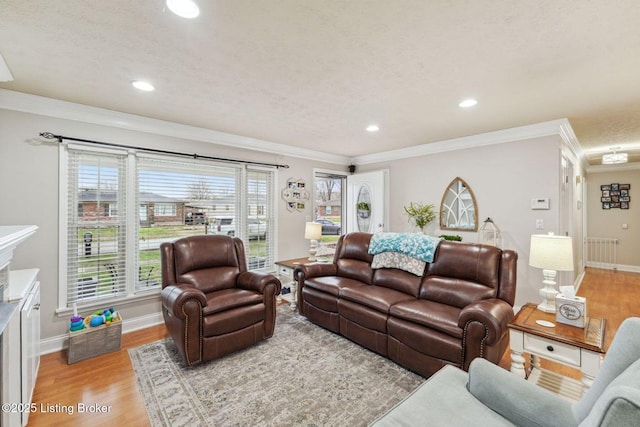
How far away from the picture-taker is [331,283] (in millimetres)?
3207

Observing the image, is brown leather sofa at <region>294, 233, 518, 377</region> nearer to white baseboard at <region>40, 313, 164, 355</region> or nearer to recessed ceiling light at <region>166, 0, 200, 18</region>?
white baseboard at <region>40, 313, 164, 355</region>

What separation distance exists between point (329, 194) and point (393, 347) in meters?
3.82

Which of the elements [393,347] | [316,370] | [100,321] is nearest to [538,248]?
[393,347]

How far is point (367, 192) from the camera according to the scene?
5465 millimetres

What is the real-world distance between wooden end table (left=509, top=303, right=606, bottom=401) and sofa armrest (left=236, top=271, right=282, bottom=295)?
2084 mm

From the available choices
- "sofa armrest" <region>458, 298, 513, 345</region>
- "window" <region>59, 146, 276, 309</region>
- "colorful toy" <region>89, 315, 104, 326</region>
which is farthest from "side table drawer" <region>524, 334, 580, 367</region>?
"colorful toy" <region>89, 315, 104, 326</region>

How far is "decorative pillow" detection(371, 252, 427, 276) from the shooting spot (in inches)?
117

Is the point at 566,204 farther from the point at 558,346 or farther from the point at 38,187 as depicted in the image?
the point at 38,187

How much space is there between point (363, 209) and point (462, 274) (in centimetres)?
294

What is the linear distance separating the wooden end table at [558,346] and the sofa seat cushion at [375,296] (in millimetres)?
954

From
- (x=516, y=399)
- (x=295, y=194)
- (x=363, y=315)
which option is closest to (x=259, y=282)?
(x=363, y=315)

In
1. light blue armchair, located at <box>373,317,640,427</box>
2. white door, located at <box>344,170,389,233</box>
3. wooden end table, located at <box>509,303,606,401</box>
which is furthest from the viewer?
white door, located at <box>344,170,389,233</box>

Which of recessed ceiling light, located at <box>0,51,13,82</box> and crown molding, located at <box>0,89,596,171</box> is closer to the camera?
recessed ceiling light, located at <box>0,51,13,82</box>

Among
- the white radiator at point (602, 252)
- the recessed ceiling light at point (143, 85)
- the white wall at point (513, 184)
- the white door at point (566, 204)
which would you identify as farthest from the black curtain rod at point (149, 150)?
the white radiator at point (602, 252)
